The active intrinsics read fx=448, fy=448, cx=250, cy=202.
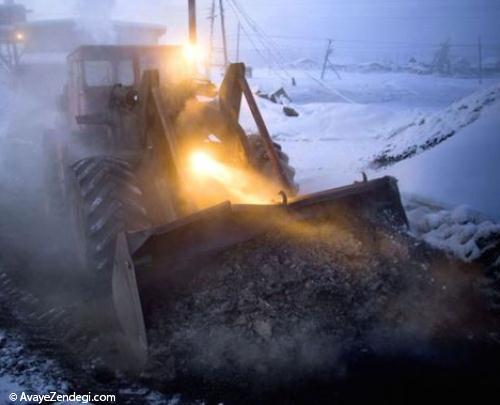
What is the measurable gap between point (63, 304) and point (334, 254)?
2772mm

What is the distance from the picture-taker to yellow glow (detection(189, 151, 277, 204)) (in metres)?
4.90

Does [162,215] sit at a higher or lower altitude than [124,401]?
higher

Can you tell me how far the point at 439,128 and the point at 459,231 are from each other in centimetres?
522

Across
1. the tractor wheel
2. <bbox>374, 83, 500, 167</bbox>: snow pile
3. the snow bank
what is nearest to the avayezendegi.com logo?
the tractor wheel

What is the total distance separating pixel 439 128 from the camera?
9.89 meters

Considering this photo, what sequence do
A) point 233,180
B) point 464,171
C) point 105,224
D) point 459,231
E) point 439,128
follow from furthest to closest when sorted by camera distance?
point 439,128 → point 464,171 → point 459,231 → point 233,180 → point 105,224

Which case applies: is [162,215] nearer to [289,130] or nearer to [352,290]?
[352,290]

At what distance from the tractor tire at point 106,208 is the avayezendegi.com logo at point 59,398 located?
1271 mm

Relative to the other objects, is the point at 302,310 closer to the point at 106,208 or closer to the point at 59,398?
the point at 59,398

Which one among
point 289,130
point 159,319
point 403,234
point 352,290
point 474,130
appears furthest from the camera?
point 289,130

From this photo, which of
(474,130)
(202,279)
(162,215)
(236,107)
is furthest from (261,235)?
(474,130)

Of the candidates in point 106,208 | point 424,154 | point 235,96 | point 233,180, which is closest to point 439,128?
point 424,154

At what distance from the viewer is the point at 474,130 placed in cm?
803

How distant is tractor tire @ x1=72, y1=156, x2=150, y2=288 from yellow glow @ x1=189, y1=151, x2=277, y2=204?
28.7 inches
